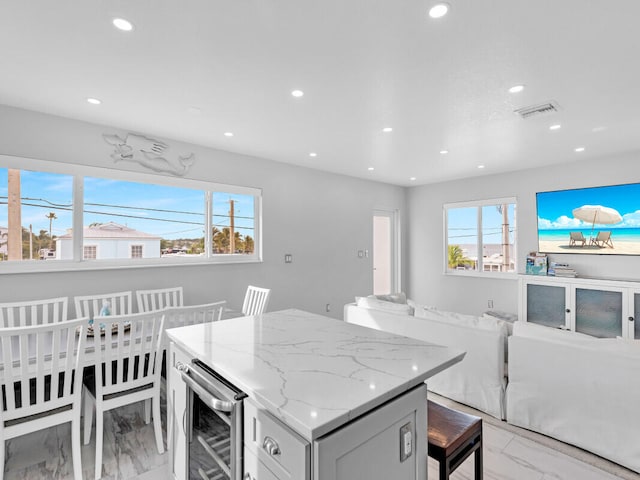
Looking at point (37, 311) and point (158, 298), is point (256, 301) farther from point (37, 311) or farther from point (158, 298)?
point (37, 311)

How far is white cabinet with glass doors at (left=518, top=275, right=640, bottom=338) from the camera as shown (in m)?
4.13

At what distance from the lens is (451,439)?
142 cm

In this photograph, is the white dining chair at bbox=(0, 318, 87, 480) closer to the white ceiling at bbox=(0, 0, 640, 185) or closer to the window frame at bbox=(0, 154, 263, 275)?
the window frame at bbox=(0, 154, 263, 275)

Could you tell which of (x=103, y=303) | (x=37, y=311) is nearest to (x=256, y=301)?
(x=103, y=303)

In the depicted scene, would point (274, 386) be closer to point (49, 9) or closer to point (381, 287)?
point (49, 9)

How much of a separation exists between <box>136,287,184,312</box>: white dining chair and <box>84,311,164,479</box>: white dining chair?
100 centimetres

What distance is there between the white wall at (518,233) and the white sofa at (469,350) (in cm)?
303

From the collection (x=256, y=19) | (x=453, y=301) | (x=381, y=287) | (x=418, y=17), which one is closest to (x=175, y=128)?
(x=256, y=19)

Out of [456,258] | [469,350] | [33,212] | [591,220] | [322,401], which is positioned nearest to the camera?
[322,401]

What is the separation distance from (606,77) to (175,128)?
3.62m

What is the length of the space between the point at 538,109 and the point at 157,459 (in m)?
3.97

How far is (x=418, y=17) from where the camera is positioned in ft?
5.66

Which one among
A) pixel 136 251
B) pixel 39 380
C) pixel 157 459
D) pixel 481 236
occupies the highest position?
pixel 481 236

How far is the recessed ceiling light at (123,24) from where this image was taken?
5.79 feet
